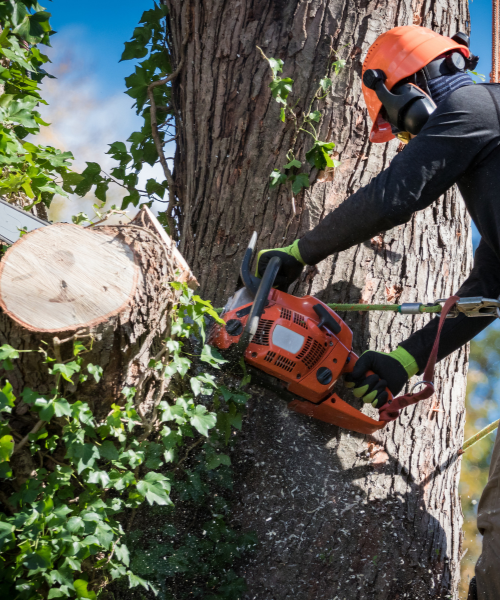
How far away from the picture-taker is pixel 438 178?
2.06 metres

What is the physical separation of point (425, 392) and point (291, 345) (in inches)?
22.9

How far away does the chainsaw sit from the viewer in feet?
7.14

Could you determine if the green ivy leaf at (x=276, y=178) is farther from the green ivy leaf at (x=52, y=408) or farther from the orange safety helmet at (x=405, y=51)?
the green ivy leaf at (x=52, y=408)

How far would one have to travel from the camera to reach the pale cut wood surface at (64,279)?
1.67m

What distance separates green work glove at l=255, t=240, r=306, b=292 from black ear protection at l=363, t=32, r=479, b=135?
2.21 feet

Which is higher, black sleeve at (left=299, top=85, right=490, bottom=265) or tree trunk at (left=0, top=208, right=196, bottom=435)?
black sleeve at (left=299, top=85, right=490, bottom=265)

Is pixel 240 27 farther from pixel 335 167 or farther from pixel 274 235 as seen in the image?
pixel 274 235

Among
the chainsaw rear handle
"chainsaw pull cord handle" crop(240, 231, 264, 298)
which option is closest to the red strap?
the chainsaw rear handle

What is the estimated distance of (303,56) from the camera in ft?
9.02

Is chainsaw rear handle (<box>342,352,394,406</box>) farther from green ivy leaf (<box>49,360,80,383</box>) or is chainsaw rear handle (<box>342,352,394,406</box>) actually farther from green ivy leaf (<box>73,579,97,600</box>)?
green ivy leaf (<box>73,579,97,600</box>)

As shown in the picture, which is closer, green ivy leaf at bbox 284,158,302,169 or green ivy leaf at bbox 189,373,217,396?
green ivy leaf at bbox 189,373,217,396

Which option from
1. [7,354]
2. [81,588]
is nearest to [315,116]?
[7,354]

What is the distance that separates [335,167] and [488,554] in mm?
1808

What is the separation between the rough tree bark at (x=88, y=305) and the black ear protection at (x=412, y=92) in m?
1.12
